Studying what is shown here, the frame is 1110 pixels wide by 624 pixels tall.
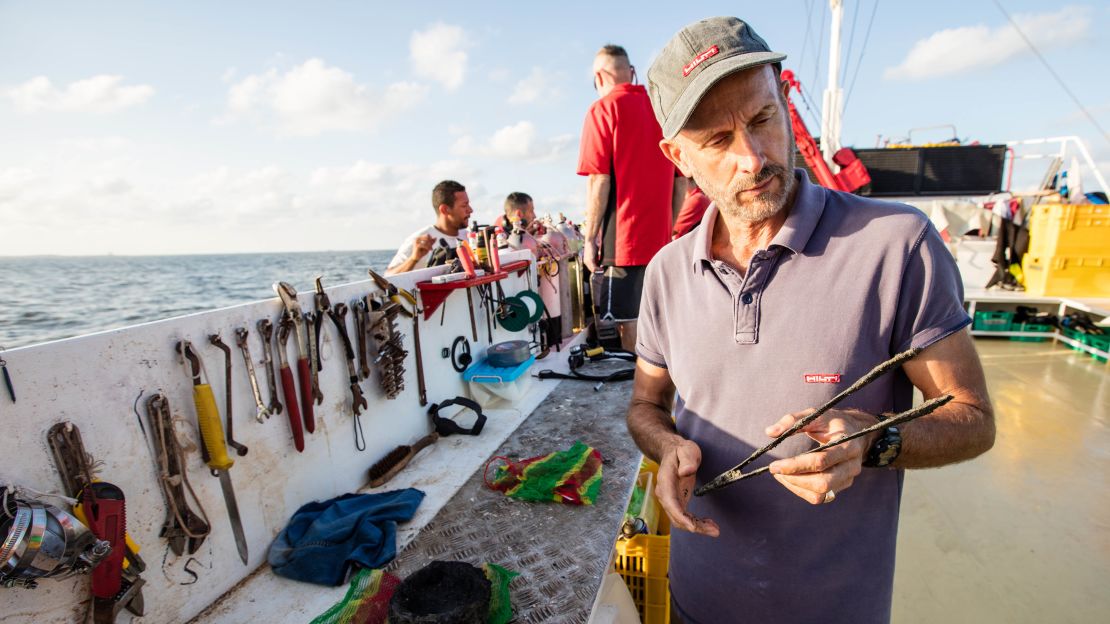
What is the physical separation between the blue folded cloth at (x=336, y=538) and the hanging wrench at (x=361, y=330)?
0.65 meters

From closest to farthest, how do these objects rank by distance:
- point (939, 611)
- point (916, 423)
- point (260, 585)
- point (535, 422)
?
point (916, 423), point (260, 585), point (939, 611), point (535, 422)

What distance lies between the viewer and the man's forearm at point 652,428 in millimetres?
1398

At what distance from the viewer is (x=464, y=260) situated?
341cm

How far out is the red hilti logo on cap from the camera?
1.17 meters

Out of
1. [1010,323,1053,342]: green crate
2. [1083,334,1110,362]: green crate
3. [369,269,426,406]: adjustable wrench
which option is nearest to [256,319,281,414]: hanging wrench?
[369,269,426,406]: adjustable wrench

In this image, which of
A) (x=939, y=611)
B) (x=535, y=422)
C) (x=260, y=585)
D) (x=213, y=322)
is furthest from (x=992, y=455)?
(x=213, y=322)

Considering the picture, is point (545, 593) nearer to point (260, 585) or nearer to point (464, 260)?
point (260, 585)

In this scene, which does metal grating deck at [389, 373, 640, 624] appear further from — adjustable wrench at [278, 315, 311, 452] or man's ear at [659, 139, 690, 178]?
man's ear at [659, 139, 690, 178]

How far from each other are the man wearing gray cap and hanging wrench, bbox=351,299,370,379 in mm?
1814

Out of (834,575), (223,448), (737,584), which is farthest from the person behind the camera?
(223,448)

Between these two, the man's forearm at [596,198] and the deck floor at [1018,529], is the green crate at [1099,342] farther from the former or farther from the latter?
the man's forearm at [596,198]

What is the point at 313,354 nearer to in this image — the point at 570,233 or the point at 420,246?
the point at 420,246

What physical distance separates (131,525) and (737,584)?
1934 mm

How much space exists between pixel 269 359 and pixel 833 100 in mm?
11076
